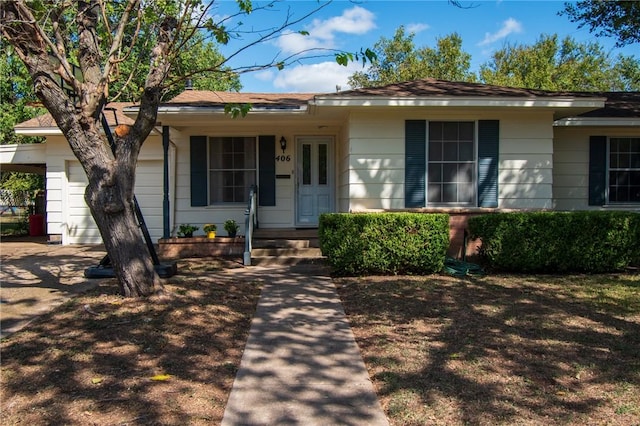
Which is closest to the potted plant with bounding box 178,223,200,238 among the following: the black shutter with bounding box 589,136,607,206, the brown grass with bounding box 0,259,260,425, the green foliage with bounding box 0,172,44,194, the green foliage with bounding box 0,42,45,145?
the brown grass with bounding box 0,259,260,425

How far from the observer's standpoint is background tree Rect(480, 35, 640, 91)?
31781 mm

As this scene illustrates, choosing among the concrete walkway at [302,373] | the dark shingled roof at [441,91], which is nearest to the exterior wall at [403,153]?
the dark shingled roof at [441,91]

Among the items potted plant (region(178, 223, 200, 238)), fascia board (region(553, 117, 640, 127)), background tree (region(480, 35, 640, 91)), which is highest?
background tree (region(480, 35, 640, 91))

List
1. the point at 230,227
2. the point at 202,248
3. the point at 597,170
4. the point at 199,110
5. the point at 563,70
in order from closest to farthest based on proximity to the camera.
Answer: the point at 199,110 → the point at 202,248 → the point at 230,227 → the point at 597,170 → the point at 563,70

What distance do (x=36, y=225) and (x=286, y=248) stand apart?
38.9ft

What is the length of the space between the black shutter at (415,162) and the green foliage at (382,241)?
4.06 ft

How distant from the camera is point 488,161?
9.23m

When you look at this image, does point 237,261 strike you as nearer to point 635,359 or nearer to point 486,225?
point 486,225

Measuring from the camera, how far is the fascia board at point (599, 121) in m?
10.2

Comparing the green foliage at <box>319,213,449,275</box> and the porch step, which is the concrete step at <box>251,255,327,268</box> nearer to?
the porch step

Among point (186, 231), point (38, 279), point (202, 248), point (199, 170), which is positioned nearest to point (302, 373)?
point (38, 279)

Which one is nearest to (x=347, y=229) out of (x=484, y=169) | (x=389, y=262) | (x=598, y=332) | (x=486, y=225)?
(x=389, y=262)

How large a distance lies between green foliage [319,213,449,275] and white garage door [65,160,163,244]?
252 inches

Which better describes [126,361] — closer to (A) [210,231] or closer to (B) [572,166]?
(A) [210,231]
